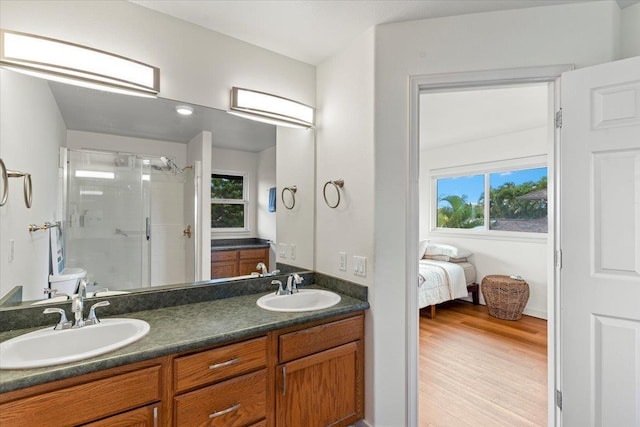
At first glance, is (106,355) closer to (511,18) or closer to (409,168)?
(409,168)

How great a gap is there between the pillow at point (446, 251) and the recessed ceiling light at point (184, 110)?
395 centimetres

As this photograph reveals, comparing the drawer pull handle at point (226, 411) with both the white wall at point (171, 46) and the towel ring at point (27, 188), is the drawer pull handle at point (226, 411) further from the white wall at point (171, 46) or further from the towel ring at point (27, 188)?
the white wall at point (171, 46)

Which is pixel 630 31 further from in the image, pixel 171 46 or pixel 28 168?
pixel 28 168

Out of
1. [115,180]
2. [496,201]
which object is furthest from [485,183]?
[115,180]

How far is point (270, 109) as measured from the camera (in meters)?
2.06

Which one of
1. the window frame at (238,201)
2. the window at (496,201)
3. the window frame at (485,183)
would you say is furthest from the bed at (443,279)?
the window frame at (238,201)

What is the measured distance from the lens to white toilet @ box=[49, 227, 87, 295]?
153 centimetres

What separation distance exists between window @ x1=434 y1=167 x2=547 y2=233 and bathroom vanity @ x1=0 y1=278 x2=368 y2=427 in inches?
134

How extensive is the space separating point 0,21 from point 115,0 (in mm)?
490

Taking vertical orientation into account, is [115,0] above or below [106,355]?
above

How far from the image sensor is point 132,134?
1.71 metres

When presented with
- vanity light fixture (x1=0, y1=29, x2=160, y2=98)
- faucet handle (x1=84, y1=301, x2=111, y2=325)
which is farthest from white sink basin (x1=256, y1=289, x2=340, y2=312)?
vanity light fixture (x1=0, y1=29, x2=160, y2=98)

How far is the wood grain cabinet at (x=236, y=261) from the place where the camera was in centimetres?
197

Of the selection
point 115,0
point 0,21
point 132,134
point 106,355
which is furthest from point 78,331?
point 115,0
